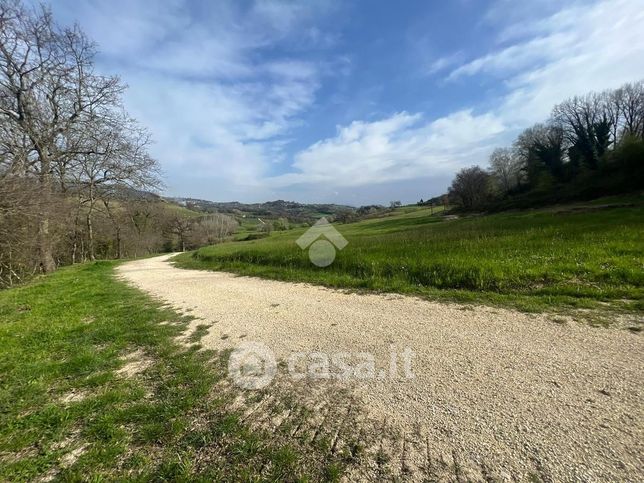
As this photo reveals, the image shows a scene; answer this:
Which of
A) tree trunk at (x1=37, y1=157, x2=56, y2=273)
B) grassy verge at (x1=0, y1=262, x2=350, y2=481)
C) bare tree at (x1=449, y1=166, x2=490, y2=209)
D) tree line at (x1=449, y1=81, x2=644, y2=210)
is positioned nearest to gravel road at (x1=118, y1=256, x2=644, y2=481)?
grassy verge at (x1=0, y1=262, x2=350, y2=481)

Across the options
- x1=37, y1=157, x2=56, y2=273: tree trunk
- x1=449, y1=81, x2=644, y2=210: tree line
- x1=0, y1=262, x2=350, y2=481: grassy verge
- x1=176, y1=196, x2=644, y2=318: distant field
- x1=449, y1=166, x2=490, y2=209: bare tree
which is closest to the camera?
x1=0, y1=262, x2=350, y2=481: grassy verge

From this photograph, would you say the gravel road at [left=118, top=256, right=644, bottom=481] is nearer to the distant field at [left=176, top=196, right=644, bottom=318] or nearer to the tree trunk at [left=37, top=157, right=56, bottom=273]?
the distant field at [left=176, top=196, right=644, bottom=318]

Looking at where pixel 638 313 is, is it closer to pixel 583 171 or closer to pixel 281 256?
pixel 281 256

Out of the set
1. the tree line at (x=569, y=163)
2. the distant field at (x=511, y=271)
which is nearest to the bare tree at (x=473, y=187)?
the tree line at (x=569, y=163)

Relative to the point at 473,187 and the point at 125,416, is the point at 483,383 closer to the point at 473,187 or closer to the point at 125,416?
the point at 125,416

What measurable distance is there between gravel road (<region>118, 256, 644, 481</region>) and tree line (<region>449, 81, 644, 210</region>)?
48.3 meters

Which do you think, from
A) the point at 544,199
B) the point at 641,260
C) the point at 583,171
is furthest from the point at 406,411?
the point at 583,171

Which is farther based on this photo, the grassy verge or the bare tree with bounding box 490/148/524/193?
the bare tree with bounding box 490/148/524/193

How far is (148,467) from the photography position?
2721 mm

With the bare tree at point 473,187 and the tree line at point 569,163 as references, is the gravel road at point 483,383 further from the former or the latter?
the bare tree at point 473,187

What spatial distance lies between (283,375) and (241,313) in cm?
359

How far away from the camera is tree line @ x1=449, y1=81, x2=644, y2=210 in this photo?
40031mm

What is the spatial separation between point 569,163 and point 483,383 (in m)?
71.3

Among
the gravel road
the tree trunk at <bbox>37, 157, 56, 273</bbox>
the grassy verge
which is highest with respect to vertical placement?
the tree trunk at <bbox>37, 157, 56, 273</bbox>
